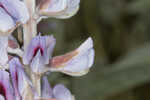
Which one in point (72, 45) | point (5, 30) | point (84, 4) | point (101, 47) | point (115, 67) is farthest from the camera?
point (84, 4)

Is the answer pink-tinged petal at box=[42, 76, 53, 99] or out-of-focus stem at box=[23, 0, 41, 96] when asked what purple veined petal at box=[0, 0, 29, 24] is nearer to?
out-of-focus stem at box=[23, 0, 41, 96]

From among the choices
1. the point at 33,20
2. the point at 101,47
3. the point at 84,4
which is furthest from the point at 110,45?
the point at 33,20

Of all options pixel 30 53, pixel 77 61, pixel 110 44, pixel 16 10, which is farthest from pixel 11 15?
pixel 110 44

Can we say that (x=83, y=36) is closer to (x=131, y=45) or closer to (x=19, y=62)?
(x=131, y=45)

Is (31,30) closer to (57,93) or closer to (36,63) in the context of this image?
(36,63)

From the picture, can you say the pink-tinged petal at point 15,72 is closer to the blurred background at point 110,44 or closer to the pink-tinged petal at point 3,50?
the pink-tinged petal at point 3,50

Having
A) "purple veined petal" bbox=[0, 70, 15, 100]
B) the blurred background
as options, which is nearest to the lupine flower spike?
"purple veined petal" bbox=[0, 70, 15, 100]

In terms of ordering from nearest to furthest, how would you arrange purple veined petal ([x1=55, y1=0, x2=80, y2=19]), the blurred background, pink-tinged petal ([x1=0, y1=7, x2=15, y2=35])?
pink-tinged petal ([x1=0, y1=7, x2=15, y2=35]) < purple veined petal ([x1=55, y1=0, x2=80, y2=19]) < the blurred background
